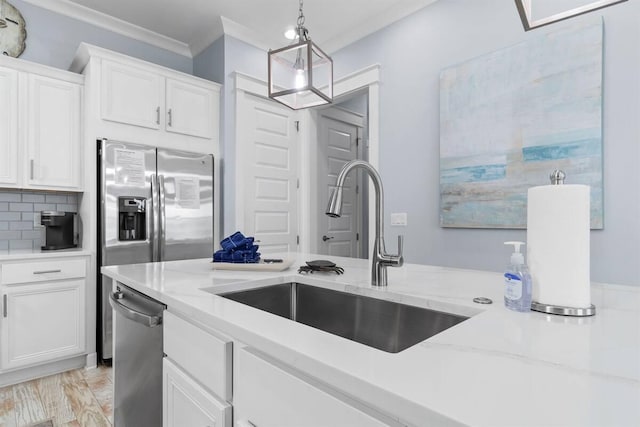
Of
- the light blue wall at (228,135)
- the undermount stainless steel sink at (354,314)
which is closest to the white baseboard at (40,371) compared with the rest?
the light blue wall at (228,135)

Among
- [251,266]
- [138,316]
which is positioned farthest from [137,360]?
[251,266]

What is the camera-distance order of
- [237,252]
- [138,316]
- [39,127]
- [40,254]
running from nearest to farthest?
[138,316], [237,252], [40,254], [39,127]

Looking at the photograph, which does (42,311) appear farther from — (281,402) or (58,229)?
(281,402)

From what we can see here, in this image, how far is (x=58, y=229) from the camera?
270 centimetres

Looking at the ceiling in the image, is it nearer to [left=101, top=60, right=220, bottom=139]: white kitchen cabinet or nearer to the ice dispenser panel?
[left=101, top=60, right=220, bottom=139]: white kitchen cabinet

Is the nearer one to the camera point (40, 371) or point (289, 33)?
point (40, 371)

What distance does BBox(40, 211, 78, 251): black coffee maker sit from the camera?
261 centimetres

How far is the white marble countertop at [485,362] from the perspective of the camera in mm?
431

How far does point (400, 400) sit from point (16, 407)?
8.81ft

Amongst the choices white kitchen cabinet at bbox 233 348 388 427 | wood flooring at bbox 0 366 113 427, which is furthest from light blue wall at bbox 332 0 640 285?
wood flooring at bbox 0 366 113 427

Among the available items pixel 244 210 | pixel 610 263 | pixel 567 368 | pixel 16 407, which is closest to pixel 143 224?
pixel 244 210

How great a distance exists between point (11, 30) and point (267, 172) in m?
2.30

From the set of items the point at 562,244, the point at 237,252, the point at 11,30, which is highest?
the point at 11,30

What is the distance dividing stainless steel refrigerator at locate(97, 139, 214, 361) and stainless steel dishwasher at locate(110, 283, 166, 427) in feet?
4.40
